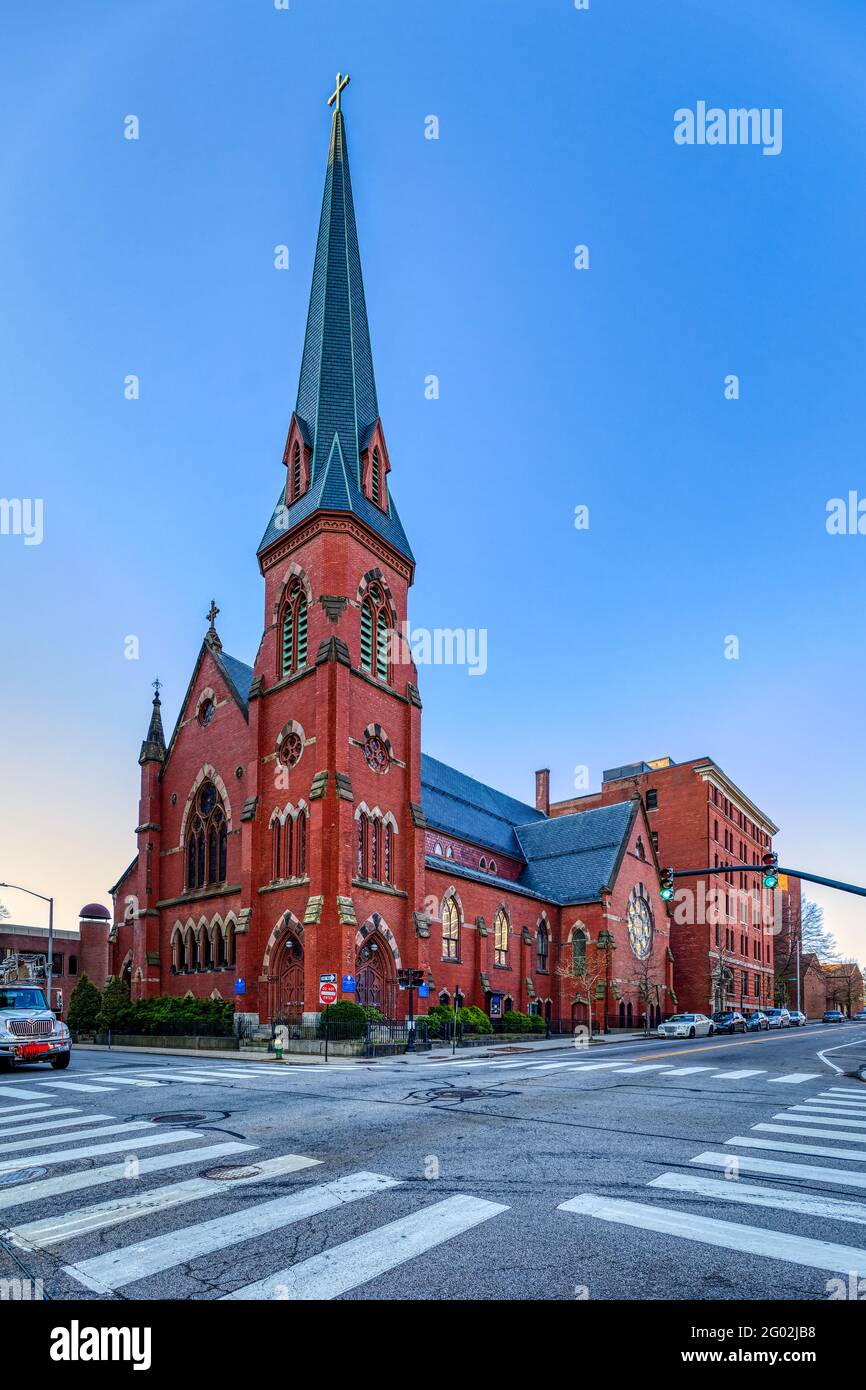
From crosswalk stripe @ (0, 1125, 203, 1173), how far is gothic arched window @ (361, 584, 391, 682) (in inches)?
1158

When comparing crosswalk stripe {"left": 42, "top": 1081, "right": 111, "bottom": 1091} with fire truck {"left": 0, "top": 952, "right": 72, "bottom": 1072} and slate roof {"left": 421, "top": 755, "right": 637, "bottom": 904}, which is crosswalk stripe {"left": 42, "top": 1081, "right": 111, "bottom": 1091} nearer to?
fire truck {"left": 0, "top": 952, "right": 72, "bottom": 1072}

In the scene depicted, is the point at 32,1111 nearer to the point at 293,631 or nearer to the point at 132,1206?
the point at 132,1206

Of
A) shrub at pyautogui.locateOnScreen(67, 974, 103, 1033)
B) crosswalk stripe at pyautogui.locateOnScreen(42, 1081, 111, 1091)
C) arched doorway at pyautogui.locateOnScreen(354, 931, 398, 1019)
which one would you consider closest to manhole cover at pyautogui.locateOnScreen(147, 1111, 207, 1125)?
crosswalk stripe at pyautogui.locateOnScreen(42, 1081, 111, 1091)

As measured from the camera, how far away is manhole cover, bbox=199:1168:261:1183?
7.64m

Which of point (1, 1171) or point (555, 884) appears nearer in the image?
point (1, 1171)

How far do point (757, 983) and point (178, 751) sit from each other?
60.0 metres

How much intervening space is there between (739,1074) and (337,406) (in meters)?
34.4

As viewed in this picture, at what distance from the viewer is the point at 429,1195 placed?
6.97m

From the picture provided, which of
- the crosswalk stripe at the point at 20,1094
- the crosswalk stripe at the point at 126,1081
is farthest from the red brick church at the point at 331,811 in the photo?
the crosswalk stripe at the point at 20,1094

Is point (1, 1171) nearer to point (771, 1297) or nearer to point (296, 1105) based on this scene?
point (296, 1105)

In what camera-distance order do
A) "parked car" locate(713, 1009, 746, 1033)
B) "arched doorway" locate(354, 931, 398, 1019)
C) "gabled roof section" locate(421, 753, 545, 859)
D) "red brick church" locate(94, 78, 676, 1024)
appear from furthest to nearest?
1. "gabled roof section" locate(421, 753, 545, 859)
2. "parked car" locate(713, 1009, 746, 1033)
3. "red brick church" locate(94, 78, 676, 1024)
4. "arched doorway" locate(354, 931, 398, 1019)
